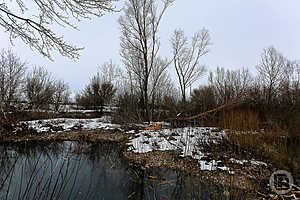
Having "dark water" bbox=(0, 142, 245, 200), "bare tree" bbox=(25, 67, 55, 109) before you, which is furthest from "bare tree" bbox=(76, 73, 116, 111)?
"dark water" bbox=(0, 142, 245, 200)

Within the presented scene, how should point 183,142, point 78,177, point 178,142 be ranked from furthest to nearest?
point 178,142 < point 183,142 < point 78,177

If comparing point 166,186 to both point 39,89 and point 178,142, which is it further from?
point 39,89

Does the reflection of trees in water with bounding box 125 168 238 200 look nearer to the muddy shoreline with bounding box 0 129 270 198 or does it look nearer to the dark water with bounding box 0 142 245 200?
the dark water with bounding box 0 142 245 200

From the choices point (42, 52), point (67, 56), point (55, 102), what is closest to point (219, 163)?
point (67, 56)

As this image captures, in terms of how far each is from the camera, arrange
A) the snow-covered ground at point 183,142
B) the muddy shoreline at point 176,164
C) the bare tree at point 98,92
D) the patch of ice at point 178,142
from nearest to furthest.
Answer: the muddy shoreline at point 176,164
the snow-covered ground at point 183,142
the patch of ice at point 178,142
the bare tree at point 98,92

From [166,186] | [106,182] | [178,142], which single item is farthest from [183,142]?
[106,182]

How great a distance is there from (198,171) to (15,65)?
19567 millimetres

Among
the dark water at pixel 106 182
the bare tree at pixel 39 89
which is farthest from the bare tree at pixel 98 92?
the dark water at pixel 106 182

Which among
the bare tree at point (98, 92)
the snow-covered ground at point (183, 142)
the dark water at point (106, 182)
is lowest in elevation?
the dark water at point (106, 182)

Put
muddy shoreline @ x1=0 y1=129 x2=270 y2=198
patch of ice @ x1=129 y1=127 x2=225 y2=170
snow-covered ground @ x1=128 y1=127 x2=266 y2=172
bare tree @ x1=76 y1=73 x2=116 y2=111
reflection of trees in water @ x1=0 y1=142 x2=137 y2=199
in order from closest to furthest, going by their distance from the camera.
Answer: reflection of trees in water @ x1=0 y1=142 x2=137 y2=199, muddy shoreline @ x1=0 y1=129 x2=270 y2=198, snow-covered ground @ x1=128 y1=127 x2=266 y2=172, patch of ice @ x1=129 y1=127 x2=225 y2=170, bare tree @ x1=76 y1=73 x2=116 y2=111

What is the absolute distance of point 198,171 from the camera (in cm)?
577

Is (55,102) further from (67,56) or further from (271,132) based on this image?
(271,132)

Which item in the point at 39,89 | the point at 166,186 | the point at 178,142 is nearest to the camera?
the point at 166,186

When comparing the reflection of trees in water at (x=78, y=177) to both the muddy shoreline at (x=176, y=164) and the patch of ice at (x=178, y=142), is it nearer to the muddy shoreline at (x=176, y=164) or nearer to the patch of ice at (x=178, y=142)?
the muddy shoreline at (x=176, y=164)
